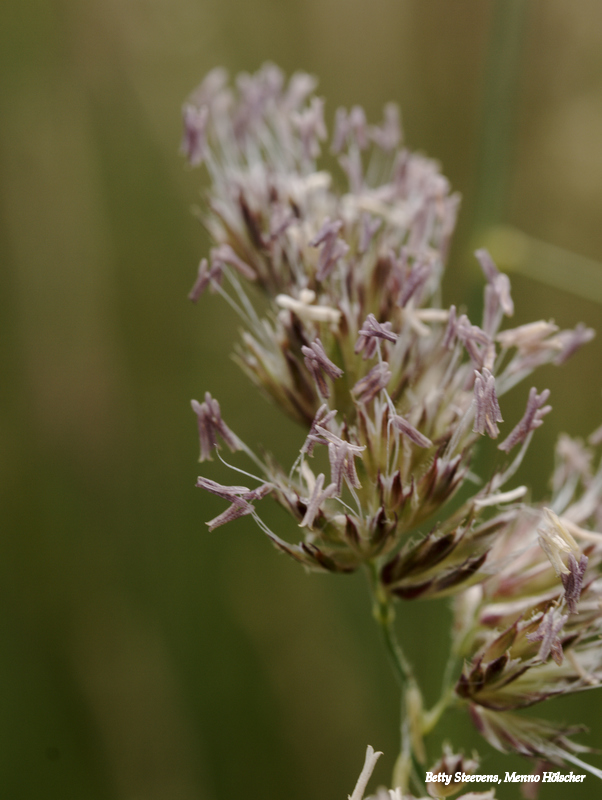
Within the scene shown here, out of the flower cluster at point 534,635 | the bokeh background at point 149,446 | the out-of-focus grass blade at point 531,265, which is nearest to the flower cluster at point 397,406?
the flower cluster at point 534,635

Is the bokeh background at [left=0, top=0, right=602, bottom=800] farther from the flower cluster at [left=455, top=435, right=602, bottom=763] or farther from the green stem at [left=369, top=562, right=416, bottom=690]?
the green stem at [left=369, top=562, right=416, bottom=690]

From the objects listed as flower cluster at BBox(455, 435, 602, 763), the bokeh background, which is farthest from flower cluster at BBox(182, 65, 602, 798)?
the bokeh background

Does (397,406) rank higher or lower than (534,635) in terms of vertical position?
higher

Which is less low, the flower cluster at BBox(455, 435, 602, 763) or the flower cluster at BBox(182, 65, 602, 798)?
the flower cluster at BBox(182, 65, 602, 798)

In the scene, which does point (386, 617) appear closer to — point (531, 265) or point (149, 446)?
point (531, 265)

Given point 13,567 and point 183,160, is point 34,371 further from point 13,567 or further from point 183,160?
point 183,160

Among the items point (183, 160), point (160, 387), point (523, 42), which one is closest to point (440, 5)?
point (183, 160)

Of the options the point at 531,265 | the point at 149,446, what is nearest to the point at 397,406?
the point at 531,265
